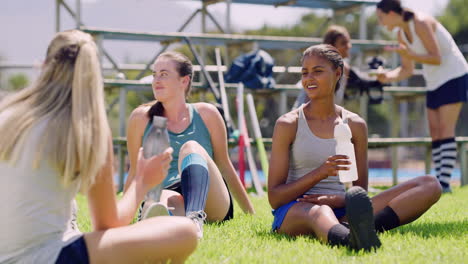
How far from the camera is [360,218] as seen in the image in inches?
116

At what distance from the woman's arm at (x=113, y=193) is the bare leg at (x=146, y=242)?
5 cm

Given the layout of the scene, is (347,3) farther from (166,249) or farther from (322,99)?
(166,249)

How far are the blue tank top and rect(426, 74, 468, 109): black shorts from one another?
3.39 meters

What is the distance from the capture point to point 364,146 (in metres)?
3.87

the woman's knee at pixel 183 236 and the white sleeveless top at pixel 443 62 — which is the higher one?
the white sleeveless top at pixel 443 62

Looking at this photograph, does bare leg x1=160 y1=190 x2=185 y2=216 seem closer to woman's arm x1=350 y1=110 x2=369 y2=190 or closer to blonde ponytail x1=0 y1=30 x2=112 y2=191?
woman's arm x1=350 y1=110 x2=369 y2=190

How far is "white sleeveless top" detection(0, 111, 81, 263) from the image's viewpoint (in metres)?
2.32

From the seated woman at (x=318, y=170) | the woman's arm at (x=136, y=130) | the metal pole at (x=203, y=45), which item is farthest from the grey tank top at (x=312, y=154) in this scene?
the metal pole at (x=203, y=45)

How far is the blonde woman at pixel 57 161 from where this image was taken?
7.52ft

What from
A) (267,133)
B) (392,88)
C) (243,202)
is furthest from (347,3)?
(267,133)

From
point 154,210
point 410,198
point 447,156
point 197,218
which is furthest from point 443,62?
point 154,210

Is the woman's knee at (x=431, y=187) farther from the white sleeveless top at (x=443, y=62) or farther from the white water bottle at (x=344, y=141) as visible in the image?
the white sleeveless top at (x=443, y=62)

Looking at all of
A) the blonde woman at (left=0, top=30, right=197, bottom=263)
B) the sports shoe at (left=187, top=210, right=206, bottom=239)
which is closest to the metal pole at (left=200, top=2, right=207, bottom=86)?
the sports shoe at (left=187, top=210, right=206, bottom=239)

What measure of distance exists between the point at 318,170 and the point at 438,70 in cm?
404
